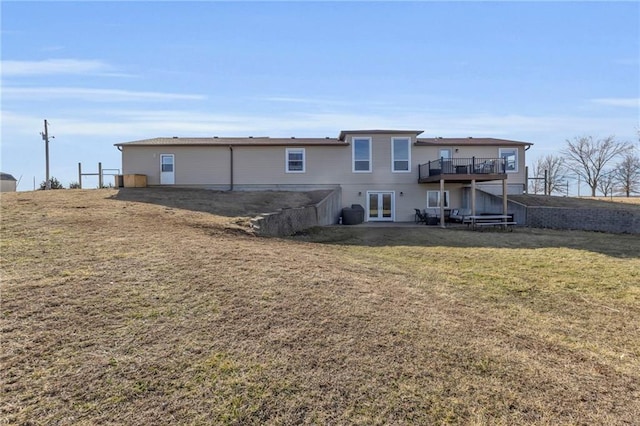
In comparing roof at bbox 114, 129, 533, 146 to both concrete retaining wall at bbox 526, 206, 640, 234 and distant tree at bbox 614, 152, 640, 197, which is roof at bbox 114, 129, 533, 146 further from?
distant tree at bbox 614, 152, 640, 197

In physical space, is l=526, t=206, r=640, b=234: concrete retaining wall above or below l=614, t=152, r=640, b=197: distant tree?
below

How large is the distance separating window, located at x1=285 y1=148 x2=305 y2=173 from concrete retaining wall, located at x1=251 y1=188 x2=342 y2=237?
2437 mm

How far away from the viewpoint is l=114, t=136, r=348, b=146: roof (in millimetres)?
21084

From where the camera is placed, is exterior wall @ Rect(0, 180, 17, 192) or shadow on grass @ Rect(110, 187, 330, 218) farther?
exterior wall @ Rect(0, 180, 17, 192)

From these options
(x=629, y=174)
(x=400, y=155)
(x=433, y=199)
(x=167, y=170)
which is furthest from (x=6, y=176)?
(x=629, y=174)

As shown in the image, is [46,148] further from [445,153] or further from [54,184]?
[445,153]

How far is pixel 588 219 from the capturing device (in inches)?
691

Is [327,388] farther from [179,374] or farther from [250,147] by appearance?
[250,147]

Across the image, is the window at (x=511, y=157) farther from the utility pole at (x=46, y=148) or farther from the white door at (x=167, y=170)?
the utility pole at (x=46, y=148)

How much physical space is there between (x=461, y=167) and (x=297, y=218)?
962cm

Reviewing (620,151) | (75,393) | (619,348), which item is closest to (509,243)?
(619,348)

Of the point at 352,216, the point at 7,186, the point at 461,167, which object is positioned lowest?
the point at 352,216

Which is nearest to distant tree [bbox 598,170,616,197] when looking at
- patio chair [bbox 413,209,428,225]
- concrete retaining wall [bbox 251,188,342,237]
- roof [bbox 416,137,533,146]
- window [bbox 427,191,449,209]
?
roof [bbox 416,137,533,146]

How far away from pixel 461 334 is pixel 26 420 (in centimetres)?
388
